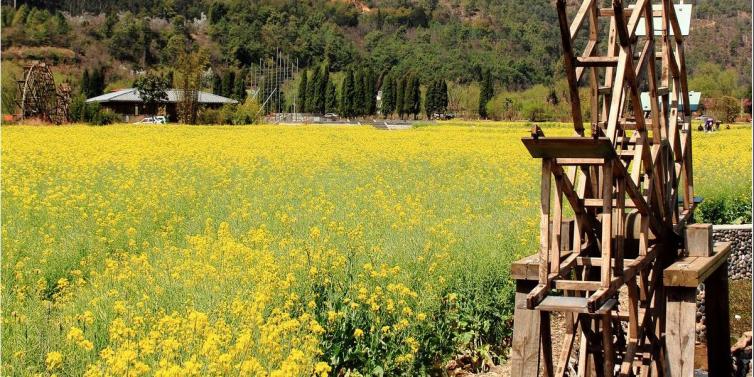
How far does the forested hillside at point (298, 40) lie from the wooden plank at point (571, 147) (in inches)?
4105

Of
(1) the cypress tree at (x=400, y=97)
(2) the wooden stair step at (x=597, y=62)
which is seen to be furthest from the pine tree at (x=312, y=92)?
(2) the wooden stair step at (x=597, y=62)

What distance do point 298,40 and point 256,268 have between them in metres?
164

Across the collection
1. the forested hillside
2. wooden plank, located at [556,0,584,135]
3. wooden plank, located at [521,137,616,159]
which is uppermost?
the forested hillside

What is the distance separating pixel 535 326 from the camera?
18.4 ft

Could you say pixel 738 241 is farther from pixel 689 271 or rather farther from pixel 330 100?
pixel 330 100

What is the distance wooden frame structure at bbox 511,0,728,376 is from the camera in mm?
4984

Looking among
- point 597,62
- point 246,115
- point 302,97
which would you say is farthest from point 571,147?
point 302,97

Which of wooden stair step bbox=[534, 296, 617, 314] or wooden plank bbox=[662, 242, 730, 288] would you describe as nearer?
wooden stair step bbox=[534, 296, 617, 314]

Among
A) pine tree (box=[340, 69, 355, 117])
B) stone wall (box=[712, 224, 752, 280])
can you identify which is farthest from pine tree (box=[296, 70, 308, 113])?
stone wall (box=[712, 224, 752, 280])

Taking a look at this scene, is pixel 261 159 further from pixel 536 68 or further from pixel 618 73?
pixel 536 68

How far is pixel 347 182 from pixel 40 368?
11.6 metres

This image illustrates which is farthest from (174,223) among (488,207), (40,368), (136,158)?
(136,158)

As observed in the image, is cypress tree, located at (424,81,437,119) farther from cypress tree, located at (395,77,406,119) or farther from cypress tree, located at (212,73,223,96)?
cypress tree, located at (212,73,223,96)

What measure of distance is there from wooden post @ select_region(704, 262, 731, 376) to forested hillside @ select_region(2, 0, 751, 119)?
336ft
